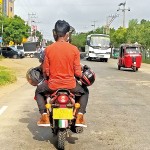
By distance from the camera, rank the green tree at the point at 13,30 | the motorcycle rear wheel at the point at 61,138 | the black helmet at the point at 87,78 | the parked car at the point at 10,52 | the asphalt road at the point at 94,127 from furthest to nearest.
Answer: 1. the green tree at the point at 13,30
2. the parked car at the point at 10,52
3. the asphalt road at the point at 94,127
4. the black helmet at the point at 87,78
5. the motorcycle rear wheel at the point at 61,138

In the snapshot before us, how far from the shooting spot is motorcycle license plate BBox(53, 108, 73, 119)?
6.59 m

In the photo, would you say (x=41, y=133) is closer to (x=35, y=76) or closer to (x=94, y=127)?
(x=94, y=127)

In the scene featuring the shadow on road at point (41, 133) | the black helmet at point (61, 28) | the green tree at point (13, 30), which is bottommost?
the shadow on road at point (41, 133)

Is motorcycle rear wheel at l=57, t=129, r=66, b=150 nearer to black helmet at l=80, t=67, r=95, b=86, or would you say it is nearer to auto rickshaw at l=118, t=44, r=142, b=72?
black helmet at l=80, t=67, r=95, b=86

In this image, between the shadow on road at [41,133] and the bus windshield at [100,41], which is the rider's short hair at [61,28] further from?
the bus windshield at [100,41]

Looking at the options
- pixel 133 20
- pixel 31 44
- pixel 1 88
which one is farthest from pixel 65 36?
pixel 133 20

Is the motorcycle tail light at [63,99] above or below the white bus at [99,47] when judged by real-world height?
below

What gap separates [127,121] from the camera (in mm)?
9578

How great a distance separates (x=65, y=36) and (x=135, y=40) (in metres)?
67.4

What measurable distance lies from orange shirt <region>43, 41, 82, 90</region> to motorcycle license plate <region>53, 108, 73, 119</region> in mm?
375

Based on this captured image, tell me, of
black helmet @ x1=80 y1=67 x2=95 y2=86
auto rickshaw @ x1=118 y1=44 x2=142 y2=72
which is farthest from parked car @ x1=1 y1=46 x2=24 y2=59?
black helmet @ x1=80 y1=67 x2=95 y2=86

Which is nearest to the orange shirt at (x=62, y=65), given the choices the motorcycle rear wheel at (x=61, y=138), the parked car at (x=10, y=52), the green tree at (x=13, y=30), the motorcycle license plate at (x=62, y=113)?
the motorcycle license plate at (x=62, y=113)

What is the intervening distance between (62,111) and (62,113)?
0.10 feet

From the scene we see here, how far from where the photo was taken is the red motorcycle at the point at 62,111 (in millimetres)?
6605
